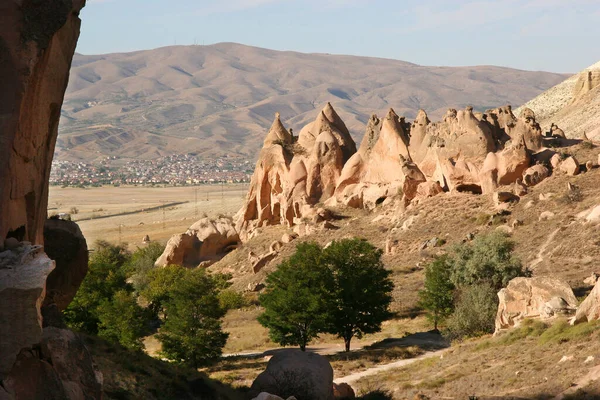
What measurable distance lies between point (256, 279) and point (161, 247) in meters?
21.9

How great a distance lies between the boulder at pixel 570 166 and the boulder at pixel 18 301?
4393cm

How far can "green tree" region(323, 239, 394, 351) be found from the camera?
39.5 m

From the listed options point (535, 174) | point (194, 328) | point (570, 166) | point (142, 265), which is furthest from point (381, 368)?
point (142, 265)

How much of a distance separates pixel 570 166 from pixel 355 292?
19855 millimetres

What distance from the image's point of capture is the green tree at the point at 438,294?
4184 centimetres

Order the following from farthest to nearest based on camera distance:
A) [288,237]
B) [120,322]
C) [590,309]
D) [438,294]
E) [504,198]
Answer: [288,237]
[504,198]
[438,294]
[120,322]
[590,309]

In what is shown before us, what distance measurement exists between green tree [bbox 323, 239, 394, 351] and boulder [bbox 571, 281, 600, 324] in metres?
13.3

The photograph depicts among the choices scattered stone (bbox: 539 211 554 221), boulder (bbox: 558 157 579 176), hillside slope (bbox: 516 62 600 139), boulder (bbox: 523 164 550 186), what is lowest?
scattered stone (bbox: 539 211 554 221)

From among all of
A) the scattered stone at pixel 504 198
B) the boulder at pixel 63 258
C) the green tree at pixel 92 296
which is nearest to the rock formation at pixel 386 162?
the scattered stone at pixel 504 198

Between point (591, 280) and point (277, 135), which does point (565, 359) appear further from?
point (277, 135)

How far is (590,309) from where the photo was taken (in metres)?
27.4

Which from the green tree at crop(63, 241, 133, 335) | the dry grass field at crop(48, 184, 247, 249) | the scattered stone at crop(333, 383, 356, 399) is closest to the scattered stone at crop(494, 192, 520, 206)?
the green tree at crop(63, 241, 133, 335)

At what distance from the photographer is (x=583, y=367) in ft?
77.0

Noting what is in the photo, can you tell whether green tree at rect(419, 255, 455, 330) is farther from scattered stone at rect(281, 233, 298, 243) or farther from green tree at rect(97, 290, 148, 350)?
scattered stone at rect(281, 233, 298, 243)
